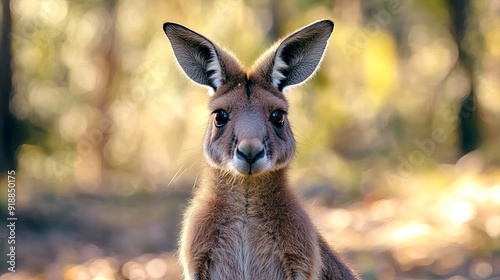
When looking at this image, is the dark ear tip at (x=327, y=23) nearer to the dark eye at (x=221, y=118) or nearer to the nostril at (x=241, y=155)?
the dark eye at (x=221, y=118)

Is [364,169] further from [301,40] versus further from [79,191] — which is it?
[301,40]

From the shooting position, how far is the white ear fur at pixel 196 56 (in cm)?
519

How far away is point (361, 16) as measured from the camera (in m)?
31.0

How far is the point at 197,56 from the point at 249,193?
0.98 metres

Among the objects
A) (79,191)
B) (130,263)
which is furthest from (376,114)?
(130,263)

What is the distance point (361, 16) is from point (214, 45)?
86.7 ft

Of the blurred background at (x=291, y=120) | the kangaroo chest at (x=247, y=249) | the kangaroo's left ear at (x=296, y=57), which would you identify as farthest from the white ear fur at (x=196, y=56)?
the kangaroo chest at (x=247, y=249)

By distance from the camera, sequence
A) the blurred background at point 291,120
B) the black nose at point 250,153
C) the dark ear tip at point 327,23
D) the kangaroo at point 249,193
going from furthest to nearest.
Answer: the blurred background at point 291,120
the dark ear tip at point 327,23
the kangaroo at point 249,193
the black nose at point 250,153

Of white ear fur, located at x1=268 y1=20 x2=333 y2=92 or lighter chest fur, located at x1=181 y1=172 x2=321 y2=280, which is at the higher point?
white ear fur, located at x1=268 y1=20 x2=333 y2=92

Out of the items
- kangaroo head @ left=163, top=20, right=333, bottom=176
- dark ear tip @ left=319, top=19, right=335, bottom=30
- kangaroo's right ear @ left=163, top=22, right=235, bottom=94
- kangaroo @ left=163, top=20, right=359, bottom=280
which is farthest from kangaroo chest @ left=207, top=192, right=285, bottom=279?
dark ear tip @ left=319, top=19, right=335, bottom=30

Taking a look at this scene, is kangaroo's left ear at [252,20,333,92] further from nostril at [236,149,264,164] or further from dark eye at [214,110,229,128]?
nostril at [236,149,264,164]

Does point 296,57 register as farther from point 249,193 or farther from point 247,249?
point 247,249

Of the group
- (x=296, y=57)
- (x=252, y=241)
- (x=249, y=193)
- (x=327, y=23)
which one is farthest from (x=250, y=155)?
(x=327, y=23)

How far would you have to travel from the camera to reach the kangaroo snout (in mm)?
4641
